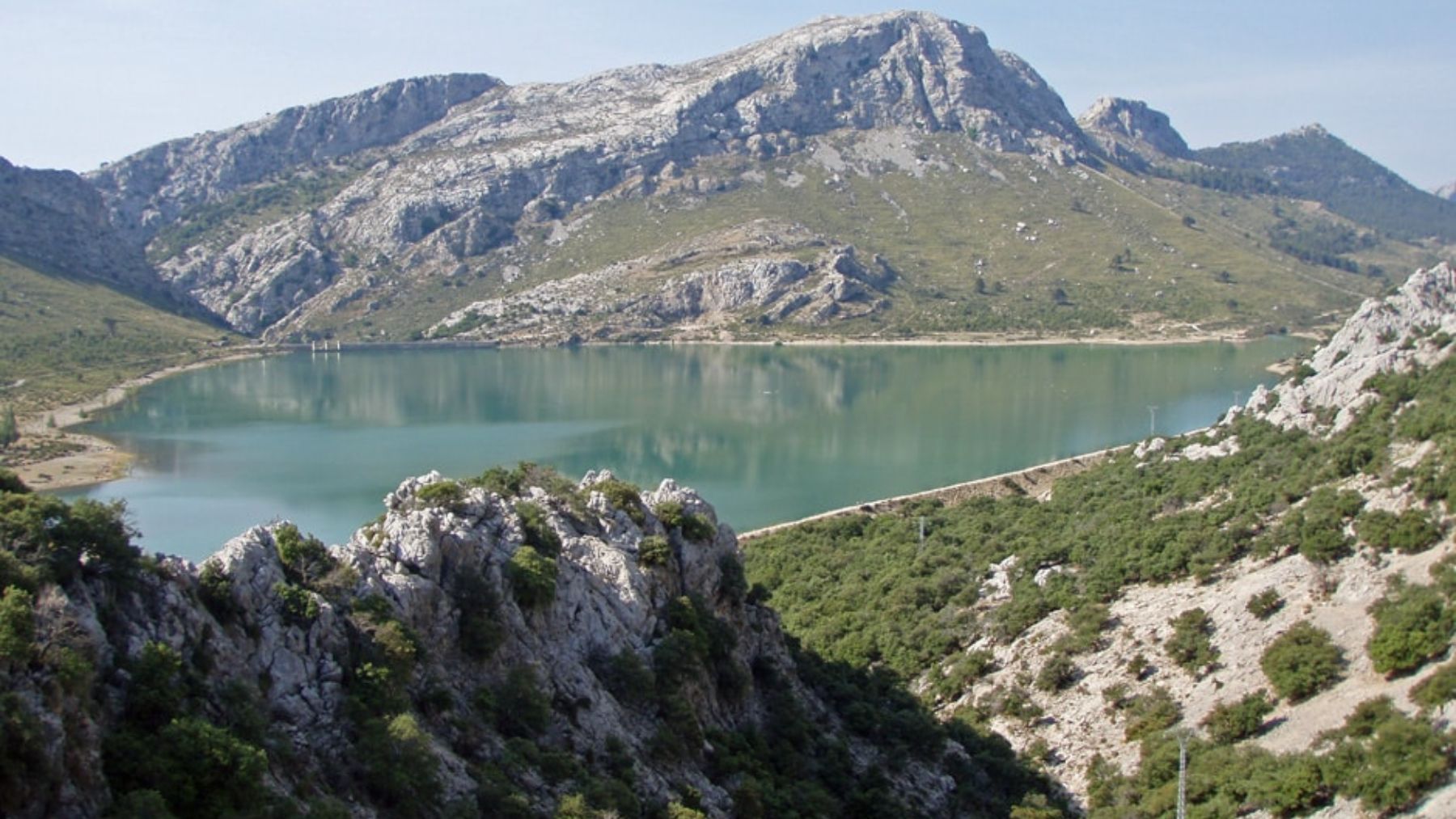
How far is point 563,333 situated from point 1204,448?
116 meters

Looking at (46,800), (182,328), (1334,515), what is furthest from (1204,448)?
(182,328)

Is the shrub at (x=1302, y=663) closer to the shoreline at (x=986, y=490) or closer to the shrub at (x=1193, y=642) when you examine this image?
the shrub at (x=1193, y=642)

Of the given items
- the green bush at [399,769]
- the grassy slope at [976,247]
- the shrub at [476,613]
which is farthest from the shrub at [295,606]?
the grassy slope at [976,247]

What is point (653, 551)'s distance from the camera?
22266 millimetres

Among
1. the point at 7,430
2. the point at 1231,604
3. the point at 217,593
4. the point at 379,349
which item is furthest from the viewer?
the point at 379,349

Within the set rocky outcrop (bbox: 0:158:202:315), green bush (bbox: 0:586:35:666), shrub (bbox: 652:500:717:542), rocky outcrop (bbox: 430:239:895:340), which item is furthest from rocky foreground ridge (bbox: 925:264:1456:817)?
rocky outcrop (bbox: 0:158:202:315)

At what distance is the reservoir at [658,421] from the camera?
2387 inches

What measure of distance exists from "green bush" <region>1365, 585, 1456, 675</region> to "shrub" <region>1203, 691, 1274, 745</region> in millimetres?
2280

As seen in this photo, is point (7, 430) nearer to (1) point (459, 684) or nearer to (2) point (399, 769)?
(1) point (459, 684)

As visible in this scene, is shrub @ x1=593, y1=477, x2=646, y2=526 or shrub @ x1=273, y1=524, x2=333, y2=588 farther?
shrub @ x1=593, y1=477, x2=646, y2=526

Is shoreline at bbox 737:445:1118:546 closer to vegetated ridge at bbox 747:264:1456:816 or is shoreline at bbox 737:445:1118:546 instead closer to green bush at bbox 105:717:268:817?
vegetated ridge at bbox 747:264:1456:816

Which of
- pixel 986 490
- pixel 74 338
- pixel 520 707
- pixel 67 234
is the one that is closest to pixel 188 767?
pixel 520 707

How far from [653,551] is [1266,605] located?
14.2 meters

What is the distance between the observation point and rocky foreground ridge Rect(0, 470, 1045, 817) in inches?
455
